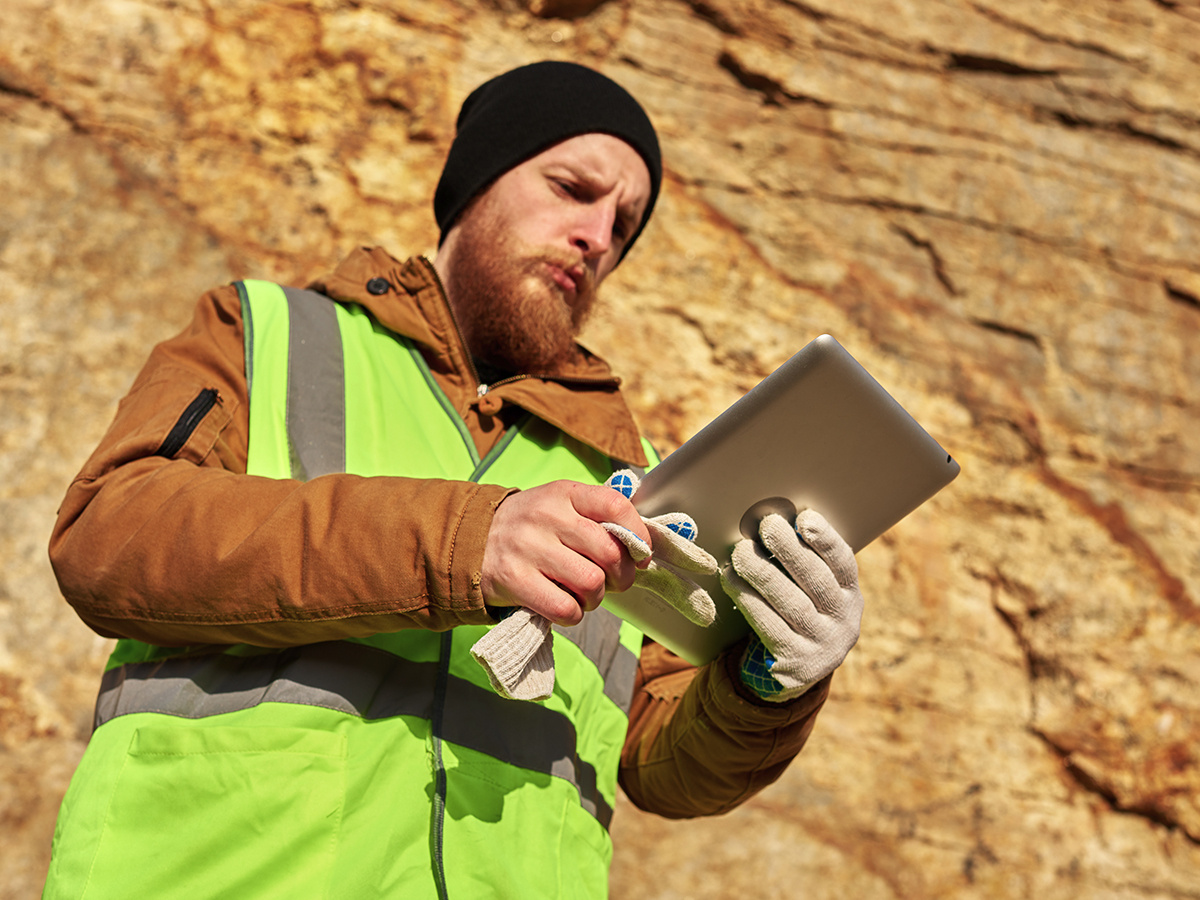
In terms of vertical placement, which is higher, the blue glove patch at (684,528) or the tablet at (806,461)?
the tablet at (806,461)

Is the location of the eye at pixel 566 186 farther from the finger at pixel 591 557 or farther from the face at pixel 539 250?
the finger at pixel 591 557

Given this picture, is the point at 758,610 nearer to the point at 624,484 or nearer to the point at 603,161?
the point at 624,484

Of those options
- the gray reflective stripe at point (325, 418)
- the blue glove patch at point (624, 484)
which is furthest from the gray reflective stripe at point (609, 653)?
the blue glove patch at point (624, 484)

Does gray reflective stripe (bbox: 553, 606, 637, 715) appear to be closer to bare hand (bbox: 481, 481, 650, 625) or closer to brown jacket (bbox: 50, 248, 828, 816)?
brown jacket (bbox: 50, 248, 828, 816)

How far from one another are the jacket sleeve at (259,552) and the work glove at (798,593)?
38cm

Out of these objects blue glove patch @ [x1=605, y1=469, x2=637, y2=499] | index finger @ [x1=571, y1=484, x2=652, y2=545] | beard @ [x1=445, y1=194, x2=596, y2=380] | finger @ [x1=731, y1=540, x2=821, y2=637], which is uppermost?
index finger @ [x1=571, y1=484, x2=652, y2=545]

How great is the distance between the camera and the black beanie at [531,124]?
202 centimetres

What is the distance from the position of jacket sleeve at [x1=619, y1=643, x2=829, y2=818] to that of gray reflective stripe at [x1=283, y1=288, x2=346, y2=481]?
0.73m

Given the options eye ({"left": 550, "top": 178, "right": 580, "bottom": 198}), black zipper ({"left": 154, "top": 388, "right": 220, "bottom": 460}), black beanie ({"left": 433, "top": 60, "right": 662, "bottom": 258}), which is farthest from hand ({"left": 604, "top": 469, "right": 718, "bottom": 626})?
black beanie ({"left": 433, "top": 60, "right": 662, "bottom": 258})

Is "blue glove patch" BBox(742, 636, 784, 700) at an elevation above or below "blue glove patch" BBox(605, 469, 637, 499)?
below

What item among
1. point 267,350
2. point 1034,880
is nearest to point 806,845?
point 1034,880

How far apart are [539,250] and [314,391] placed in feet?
2.23

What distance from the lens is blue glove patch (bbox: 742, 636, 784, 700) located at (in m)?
1.36

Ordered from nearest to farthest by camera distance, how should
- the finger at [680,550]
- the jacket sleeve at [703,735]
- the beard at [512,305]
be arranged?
the finger at [680,550] < the jacket sleeve at [703,735] < the beard at [512,305]
